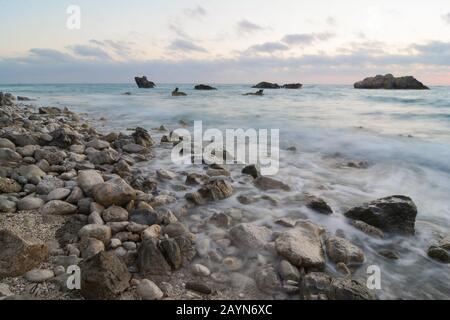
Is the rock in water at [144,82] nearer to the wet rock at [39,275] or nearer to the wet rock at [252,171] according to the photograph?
the wet rock at [252,171]

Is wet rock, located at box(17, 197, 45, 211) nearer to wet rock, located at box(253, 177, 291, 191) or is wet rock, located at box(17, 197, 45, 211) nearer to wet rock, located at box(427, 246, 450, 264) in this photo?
wet rock, located at box(253, 177, 291, 191)

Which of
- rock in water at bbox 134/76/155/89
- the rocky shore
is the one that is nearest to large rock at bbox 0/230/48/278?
the rocky shore

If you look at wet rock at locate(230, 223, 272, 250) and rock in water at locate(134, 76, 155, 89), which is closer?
wet rock at locate(230, 223, 272, 250)

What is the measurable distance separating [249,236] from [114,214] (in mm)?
1427

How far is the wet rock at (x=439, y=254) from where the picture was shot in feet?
9.89

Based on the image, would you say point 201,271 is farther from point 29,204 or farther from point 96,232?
point 29,204

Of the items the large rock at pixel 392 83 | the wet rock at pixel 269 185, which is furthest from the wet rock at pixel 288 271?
the large rock at pixel 392 83

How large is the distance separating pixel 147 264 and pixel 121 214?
3.08 ft

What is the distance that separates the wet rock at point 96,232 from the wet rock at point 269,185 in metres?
2.33

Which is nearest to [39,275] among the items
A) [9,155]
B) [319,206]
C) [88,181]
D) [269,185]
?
[88,181]

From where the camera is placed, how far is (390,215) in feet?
11.7

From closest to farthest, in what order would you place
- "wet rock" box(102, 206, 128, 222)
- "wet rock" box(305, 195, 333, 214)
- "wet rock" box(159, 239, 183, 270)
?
"wet rock" box(159, 239, 183, 270) → "wet rock" box(102, 206, 128, 222) → "wet rock" box(305, 195, 333, 214)

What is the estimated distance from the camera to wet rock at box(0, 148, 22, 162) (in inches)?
194
